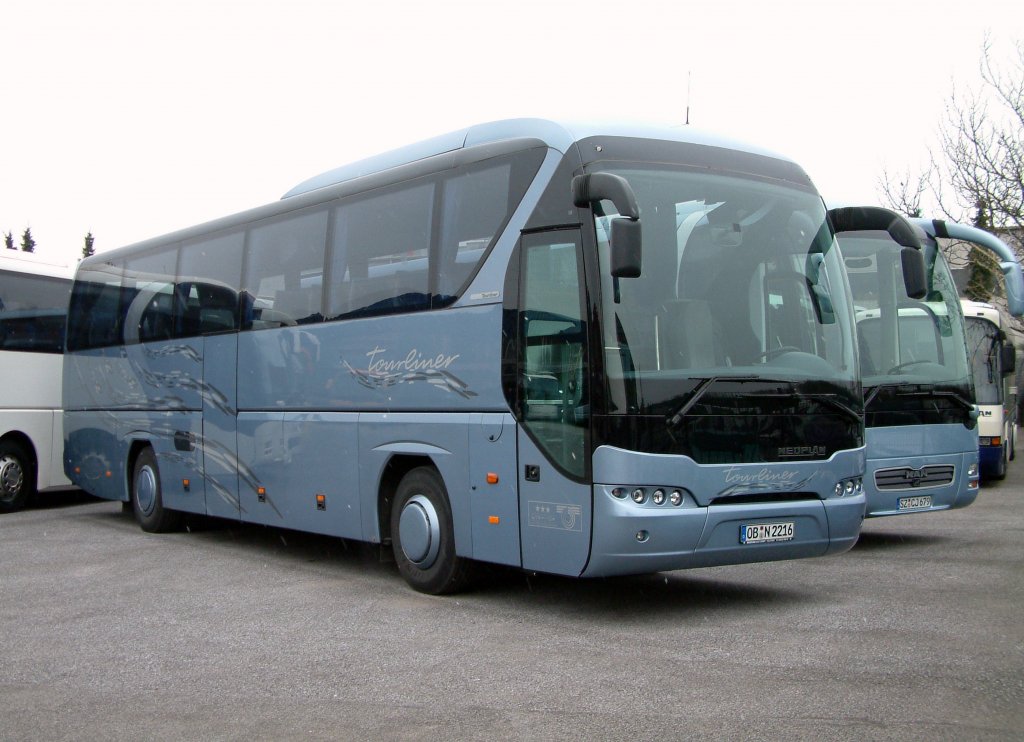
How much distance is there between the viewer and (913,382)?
1243 cm

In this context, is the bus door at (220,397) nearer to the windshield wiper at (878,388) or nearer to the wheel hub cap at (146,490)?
the wheel hub cap at (146,490)

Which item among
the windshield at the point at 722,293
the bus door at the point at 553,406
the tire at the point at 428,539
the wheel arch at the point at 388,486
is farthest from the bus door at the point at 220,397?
the windshield at the point at 722,293

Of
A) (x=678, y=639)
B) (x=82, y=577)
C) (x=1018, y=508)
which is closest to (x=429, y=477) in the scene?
(x=678, y=639)

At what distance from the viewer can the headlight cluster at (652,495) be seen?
26.0ft

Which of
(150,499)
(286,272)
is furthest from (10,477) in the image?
(286,272)

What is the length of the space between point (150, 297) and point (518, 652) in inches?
367

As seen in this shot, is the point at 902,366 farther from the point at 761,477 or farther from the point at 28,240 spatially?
the point at 28,240

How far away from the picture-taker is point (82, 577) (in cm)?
1105

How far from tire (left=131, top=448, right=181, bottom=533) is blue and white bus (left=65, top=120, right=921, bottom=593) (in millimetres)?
3942

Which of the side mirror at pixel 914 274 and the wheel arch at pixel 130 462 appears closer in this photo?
the side mirror at pixel 914 274

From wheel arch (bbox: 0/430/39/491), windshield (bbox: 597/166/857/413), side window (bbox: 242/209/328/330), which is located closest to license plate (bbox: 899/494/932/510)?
windshield (bbox: 597/166/857/413)

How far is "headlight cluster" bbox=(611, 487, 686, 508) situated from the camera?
792cm

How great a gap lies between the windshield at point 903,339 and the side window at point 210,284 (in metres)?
6.49

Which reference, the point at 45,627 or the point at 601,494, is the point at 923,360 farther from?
the point at 45,627
